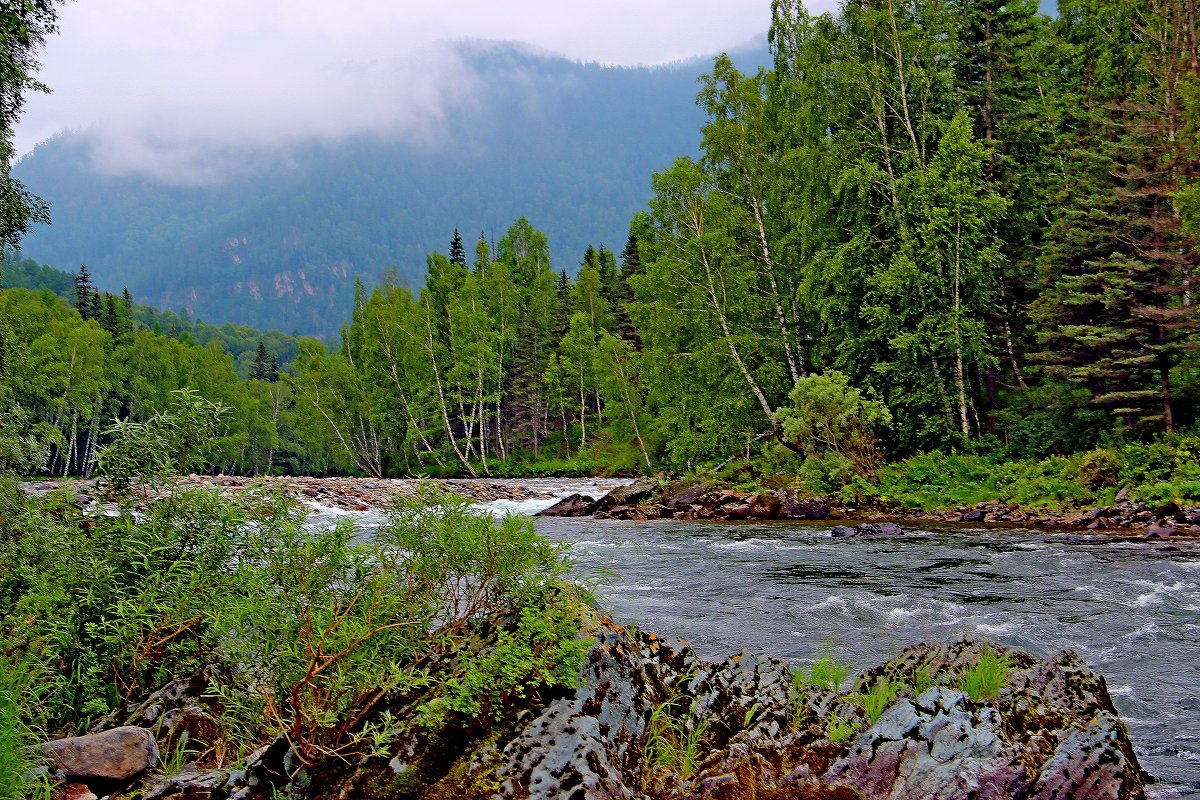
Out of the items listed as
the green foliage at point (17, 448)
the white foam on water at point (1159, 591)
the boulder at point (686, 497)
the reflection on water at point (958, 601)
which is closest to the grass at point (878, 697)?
the reflection on water at point (958, 601)

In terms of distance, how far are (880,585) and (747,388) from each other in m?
16.1

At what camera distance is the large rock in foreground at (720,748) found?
3699 mm

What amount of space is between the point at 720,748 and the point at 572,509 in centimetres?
1983

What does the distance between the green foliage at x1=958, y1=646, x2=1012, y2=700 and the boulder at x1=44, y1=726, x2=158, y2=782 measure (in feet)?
16.6

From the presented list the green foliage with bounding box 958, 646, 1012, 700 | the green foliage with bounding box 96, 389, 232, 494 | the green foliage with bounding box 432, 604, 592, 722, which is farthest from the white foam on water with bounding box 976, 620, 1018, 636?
the green foliage with bounding box 96, 389, 232, 494

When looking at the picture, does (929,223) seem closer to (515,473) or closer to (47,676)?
(47,676)

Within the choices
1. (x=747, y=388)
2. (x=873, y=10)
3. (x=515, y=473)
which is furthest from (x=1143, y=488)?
(x=515, y=473)

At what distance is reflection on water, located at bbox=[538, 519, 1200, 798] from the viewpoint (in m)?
6.29

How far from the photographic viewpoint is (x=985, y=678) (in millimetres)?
4625

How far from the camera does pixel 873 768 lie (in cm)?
407

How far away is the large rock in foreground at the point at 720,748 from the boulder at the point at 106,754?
39 centimetres

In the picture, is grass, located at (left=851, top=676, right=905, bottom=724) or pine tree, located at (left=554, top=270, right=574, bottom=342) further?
pine tree, located at (left=554, top=270, right=574, bottom=342)

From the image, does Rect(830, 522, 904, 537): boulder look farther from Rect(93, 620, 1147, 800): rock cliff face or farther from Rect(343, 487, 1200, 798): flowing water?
Rect(93, 620, 1147, 800): rock cliff face

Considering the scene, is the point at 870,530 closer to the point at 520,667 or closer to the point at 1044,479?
the point at 1044,479
